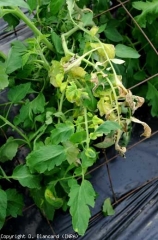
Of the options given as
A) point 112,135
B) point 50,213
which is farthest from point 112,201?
point 112,135

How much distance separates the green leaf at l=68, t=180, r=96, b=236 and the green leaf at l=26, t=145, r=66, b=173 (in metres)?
0.07

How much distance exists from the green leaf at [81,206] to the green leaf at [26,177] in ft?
0.43

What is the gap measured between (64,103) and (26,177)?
→ 0.61ft

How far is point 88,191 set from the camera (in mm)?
922

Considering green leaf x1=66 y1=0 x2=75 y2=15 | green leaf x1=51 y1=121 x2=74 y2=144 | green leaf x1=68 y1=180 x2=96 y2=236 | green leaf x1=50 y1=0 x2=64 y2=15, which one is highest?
green leaf x1=50 y1=0 x2=64 y2=15

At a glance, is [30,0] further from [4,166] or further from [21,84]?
[4,166]

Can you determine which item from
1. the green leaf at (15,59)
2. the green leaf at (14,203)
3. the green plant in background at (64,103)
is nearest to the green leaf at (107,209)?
the green plant in background at (64,103)

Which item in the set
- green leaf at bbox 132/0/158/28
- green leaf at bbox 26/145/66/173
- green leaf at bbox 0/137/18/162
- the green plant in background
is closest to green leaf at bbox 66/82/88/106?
the green plant in background

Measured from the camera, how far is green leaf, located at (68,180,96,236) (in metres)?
0.90

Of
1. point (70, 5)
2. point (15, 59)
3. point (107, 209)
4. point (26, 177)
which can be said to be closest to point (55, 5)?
point (70, 5)

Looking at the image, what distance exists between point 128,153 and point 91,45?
440 mm

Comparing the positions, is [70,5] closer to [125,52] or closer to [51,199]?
[125,52]

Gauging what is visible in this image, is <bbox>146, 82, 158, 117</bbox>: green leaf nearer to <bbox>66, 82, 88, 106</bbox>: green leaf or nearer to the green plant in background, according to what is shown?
the green plant in background

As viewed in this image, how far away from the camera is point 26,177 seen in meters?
1.02
